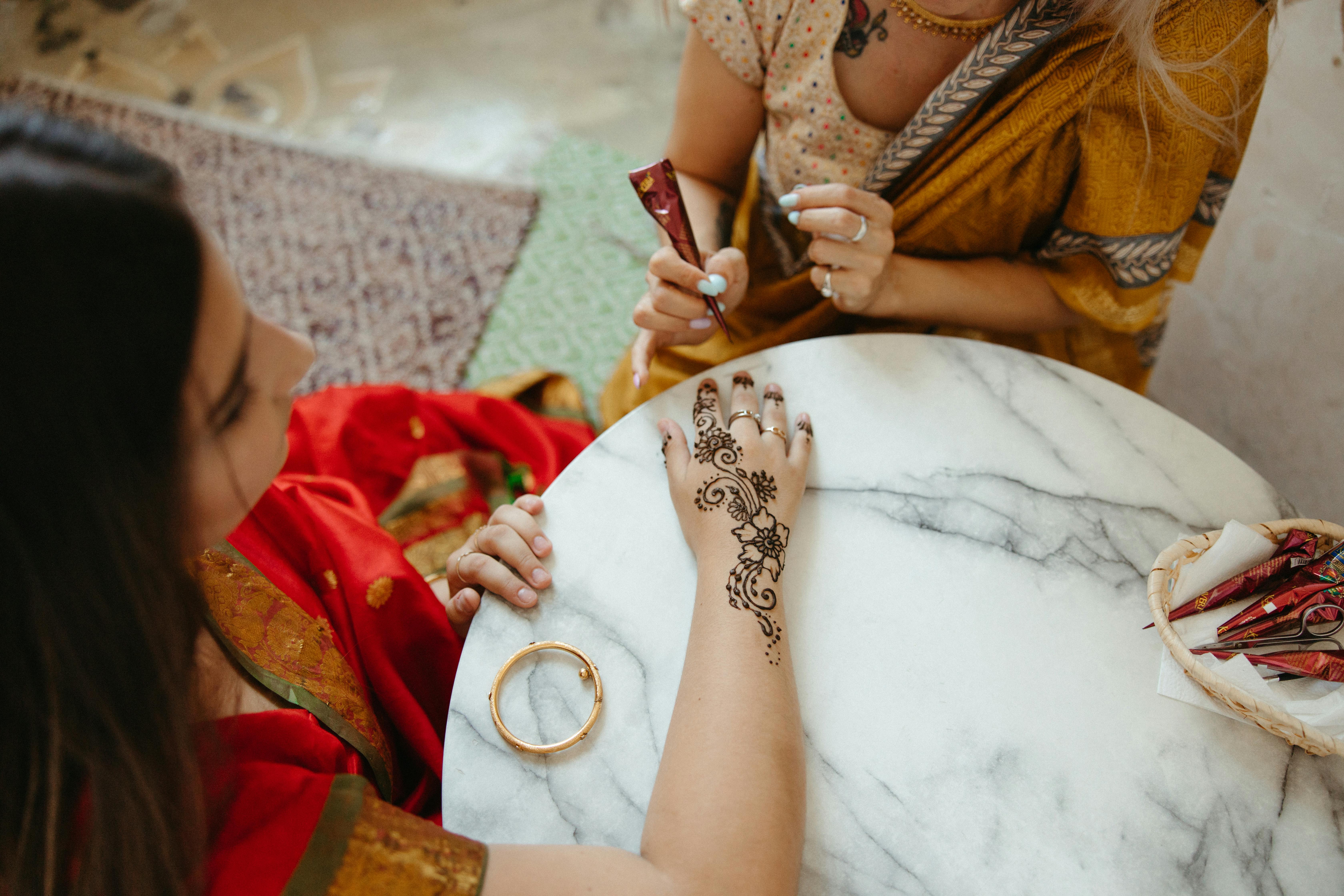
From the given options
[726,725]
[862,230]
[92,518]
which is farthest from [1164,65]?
[92,518]

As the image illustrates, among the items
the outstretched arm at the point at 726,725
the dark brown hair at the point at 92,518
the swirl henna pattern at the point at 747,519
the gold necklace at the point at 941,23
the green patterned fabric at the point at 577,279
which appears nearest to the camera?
the dark brown hair at the point at 92,518

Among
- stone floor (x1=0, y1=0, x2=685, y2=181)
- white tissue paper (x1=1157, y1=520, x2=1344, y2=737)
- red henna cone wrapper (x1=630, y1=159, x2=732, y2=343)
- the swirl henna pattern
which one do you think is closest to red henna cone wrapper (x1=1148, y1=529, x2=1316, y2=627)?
white tissue paper (x1=1157, y1=520, x2=1344, y2=737)

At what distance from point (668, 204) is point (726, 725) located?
46 centimetres

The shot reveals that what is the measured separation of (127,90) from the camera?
1879mm

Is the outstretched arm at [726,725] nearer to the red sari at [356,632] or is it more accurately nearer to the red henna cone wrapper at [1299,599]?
the red sari at [356,632]

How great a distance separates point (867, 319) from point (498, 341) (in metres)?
0.82

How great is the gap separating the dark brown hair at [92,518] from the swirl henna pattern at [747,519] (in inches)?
14.6

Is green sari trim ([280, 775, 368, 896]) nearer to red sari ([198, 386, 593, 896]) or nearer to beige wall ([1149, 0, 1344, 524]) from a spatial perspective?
red sari ([198, 386, 593, 896])

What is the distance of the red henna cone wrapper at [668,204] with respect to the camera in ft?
2.22

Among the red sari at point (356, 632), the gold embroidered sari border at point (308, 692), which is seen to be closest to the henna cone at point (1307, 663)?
the red sari at point (356, 632)

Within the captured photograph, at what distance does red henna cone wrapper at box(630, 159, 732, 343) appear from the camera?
0.68 meters

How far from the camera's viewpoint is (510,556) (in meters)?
0.62

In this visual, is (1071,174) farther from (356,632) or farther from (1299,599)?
(356,632)

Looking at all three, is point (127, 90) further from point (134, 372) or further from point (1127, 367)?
point (1127, 367)
